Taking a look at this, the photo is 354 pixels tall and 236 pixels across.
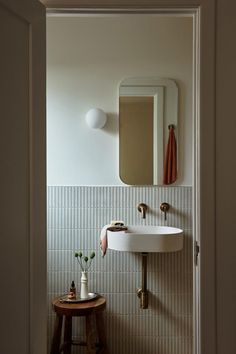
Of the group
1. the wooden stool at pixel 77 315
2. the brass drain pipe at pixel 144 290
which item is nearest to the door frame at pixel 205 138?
the wooden stool at pixel 77 315

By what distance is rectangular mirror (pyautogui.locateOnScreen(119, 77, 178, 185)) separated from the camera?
3363 millimetres

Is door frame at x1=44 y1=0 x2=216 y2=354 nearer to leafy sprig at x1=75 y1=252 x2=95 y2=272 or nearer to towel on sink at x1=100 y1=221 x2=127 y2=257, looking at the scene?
towel on sink at x1=100 y1=221 x2=127 y2=257

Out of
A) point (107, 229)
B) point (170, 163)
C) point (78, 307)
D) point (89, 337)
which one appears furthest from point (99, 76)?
point (89, 337)

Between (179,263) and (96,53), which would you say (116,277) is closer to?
(179,263)

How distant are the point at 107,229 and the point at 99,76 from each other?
1.13 meters

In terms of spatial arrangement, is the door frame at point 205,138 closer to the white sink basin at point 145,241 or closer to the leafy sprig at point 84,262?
the white sink basin at point 145,241

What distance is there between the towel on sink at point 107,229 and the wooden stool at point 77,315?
366 mm

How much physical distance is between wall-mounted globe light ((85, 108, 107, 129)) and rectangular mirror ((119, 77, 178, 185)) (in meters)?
0.14

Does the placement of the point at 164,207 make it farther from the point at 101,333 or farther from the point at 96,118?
the point at 101,333

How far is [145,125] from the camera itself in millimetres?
3381

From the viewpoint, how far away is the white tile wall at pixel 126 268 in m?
3.37
